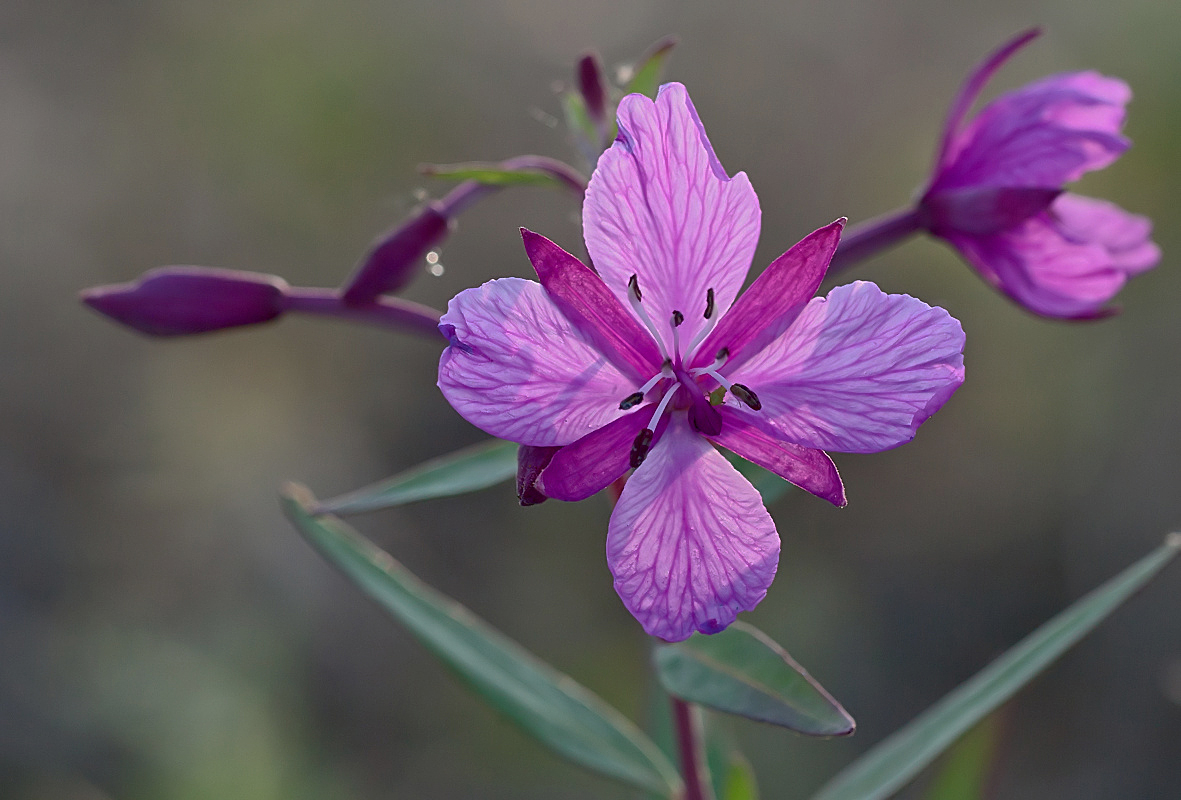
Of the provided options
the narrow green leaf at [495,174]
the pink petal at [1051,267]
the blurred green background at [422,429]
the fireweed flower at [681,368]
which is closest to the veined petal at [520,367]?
the fireweed flower at [681,368]

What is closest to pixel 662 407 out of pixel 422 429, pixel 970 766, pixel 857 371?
pixel 857 371

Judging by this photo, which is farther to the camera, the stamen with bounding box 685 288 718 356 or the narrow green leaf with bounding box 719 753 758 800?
the narrow green leaf with bounding box 719 753 758 800

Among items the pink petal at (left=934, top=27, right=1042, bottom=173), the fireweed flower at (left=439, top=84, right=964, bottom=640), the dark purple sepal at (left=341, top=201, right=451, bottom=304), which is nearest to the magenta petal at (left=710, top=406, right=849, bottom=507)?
the fireweed flower at (left=439, top=84, right=964, bottom=640)

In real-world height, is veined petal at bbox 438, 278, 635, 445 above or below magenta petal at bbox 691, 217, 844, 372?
below

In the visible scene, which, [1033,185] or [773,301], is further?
[1033,185]

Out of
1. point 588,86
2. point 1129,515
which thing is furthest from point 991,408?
point 588,86

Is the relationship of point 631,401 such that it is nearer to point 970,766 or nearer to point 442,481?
point 442,481

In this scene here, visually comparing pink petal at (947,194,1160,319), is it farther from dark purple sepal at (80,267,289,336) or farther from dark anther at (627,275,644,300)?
dark purple sepal at (80,267,289,336)
